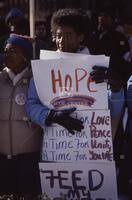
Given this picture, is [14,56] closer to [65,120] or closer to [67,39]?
[67,39]

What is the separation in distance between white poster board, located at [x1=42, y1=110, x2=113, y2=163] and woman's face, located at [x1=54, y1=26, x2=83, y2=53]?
0.50 metres

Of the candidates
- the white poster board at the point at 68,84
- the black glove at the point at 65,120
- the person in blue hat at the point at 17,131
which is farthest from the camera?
the person in blue hat at the point at 17,131

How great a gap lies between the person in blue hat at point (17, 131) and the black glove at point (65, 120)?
0.91 ft

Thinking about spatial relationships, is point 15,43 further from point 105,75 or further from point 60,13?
point 105,75

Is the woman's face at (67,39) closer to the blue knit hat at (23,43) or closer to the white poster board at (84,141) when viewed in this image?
the blue knit hat at (23,43)

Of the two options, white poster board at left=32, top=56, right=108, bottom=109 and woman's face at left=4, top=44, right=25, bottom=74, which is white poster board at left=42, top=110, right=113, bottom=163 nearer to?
white poster board at left=32, top=56, right=108, bottom=109

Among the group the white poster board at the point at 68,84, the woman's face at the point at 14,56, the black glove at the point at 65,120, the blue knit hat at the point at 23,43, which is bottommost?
the black glove at the point at 65,120

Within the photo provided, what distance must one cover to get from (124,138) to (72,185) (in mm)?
558

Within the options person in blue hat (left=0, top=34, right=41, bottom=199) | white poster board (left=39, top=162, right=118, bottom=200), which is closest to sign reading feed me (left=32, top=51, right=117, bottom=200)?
white poster board (left=39, top=162, right=118, bottom=200)

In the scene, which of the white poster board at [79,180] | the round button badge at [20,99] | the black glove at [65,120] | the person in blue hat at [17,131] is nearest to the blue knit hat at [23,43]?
the person in blue hat at [17,131]

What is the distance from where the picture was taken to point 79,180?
5.14m

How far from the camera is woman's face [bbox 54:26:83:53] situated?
16.8 feet

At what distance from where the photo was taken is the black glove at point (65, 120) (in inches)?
196

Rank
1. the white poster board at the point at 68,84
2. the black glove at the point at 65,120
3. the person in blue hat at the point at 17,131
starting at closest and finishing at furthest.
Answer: the black glove at the point at 65,120
the white poster board at the point at 68,84
the person in blue hat at the point at 17,131
